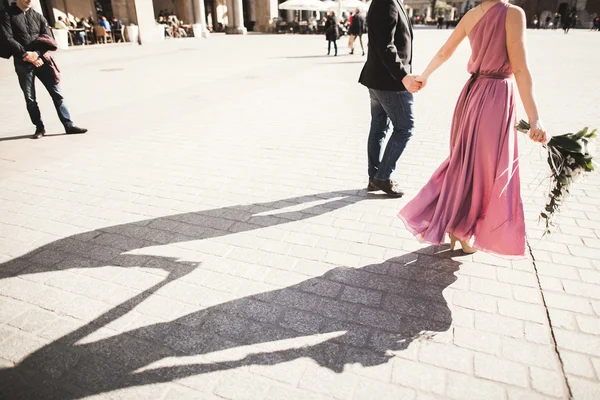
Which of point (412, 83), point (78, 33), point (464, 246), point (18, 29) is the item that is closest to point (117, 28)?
point (78, 33)

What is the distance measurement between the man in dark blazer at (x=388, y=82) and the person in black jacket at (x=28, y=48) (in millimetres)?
5126

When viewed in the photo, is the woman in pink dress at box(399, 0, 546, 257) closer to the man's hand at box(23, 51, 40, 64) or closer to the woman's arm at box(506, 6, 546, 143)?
the woman's arm at box(506, 6, 546, 143)

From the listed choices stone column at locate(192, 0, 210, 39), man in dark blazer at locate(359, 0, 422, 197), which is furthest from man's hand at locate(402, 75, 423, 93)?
stone column at locate(192, 0, 210, 39)

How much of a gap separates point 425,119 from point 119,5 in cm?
2258

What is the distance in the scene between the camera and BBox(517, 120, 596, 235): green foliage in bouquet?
2504 millimetres

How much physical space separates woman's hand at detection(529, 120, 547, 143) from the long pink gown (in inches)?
7.6

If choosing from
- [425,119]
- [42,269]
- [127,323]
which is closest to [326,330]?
[127,323]

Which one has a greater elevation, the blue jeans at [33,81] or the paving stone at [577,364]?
the blue jeans at [33,81]

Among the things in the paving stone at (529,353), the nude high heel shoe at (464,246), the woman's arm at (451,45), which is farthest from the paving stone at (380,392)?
the woman's arm at (451,45)

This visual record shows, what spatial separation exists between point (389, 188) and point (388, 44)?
1.50m

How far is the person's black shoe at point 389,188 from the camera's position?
426cm

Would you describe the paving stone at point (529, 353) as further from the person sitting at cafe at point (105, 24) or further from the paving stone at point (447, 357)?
the person sitting at cafe at point (105, 24)

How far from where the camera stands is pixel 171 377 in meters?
2.14

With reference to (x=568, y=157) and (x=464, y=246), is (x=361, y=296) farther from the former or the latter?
(x=568, y=157)
